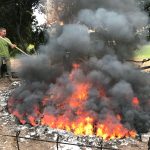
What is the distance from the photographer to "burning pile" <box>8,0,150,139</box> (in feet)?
30.1

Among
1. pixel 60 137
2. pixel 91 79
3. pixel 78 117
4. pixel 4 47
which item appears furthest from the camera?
pixel 4 47

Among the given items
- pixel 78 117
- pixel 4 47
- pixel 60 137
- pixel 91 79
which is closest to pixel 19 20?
pixel 4 47

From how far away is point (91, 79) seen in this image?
10.0 metres

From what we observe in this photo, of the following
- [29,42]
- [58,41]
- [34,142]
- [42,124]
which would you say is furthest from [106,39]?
[29,42]

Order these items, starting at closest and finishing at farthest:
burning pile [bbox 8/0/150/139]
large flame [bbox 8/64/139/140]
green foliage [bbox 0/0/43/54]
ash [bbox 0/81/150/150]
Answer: ash [bbox 0/81/150/150], large flame [bbox 8/64/139/140], burning pile [bbox 8/0/150/139], green foliage [bbox 0/0/43/54]

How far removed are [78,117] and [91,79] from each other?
143 cm

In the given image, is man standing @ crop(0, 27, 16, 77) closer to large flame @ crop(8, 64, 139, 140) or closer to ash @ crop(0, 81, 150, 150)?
large flame @ crop(8, 64, 139, 140)

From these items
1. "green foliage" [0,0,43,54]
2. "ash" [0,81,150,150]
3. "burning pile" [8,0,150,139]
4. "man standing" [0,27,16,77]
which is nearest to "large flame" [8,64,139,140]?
"burning pile" [8,0,150,139]

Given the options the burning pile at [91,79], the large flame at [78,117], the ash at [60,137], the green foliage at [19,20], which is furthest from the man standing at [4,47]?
the green foliage at [19,20]

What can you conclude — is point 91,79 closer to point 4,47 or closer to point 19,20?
point 4,47

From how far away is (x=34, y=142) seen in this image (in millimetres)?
8086

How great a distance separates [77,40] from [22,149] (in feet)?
13.4

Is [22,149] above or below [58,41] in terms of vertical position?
below

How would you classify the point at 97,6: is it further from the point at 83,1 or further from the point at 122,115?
the point at 122,115
